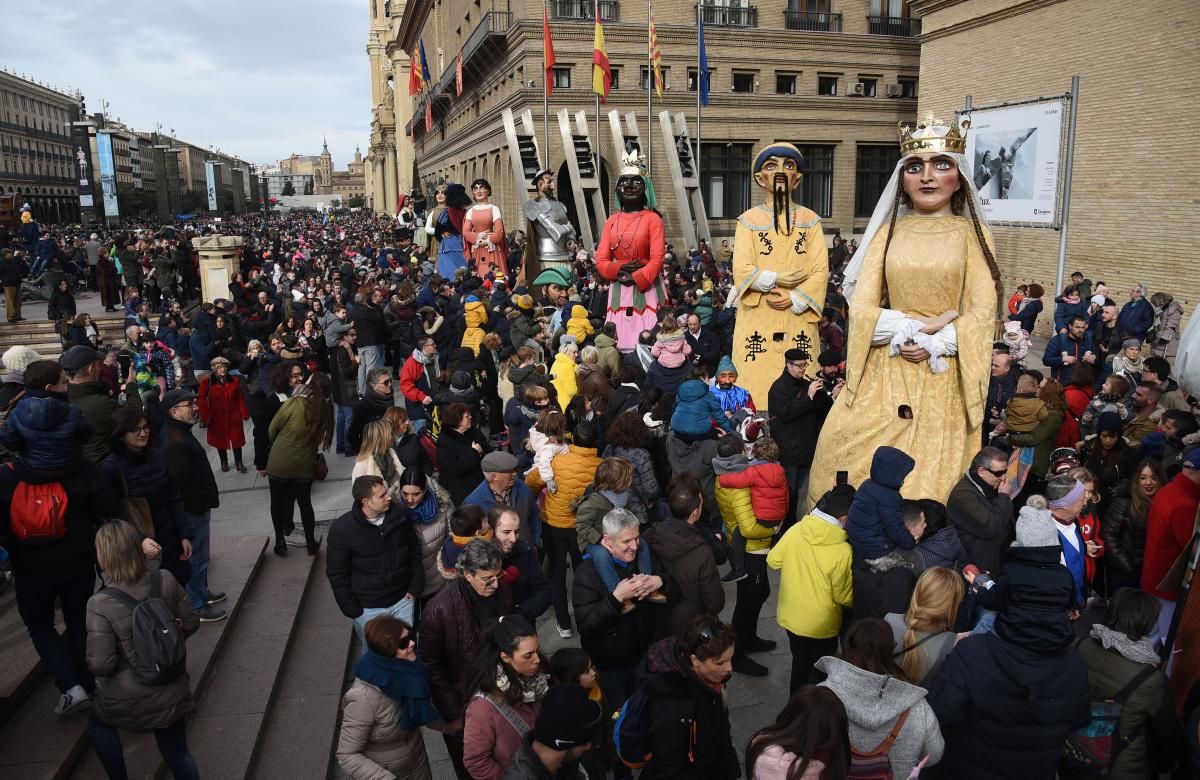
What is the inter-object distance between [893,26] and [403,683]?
3261 cm

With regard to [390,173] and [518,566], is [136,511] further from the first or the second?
[390,173]

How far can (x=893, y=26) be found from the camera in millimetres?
30797

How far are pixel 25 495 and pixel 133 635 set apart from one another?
119cm

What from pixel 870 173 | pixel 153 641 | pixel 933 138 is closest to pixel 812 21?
pixel 870 173

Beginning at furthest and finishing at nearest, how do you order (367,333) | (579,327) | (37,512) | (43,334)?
(43,334), (367,333), (579,327), (37,512)

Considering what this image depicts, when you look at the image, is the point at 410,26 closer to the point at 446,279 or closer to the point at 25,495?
the point at 446,279

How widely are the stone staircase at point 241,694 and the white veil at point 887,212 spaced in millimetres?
4426

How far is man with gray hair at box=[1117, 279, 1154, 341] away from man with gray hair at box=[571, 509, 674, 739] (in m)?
9.69

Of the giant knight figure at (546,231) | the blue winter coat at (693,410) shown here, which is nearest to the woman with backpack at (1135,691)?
the blue winter coat at (693,410)

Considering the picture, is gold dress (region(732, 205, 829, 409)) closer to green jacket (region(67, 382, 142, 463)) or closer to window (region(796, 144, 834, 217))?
green jacket (region(67, 382, 142, 463))

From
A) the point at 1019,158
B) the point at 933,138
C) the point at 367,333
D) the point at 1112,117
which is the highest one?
the point at 1112,117

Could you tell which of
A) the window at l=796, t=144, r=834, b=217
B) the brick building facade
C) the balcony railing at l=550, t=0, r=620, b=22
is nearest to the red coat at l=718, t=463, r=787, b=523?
the brick building facade

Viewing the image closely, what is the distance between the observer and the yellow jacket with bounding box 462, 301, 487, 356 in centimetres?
955

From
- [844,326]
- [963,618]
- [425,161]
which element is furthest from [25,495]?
[425,161]
